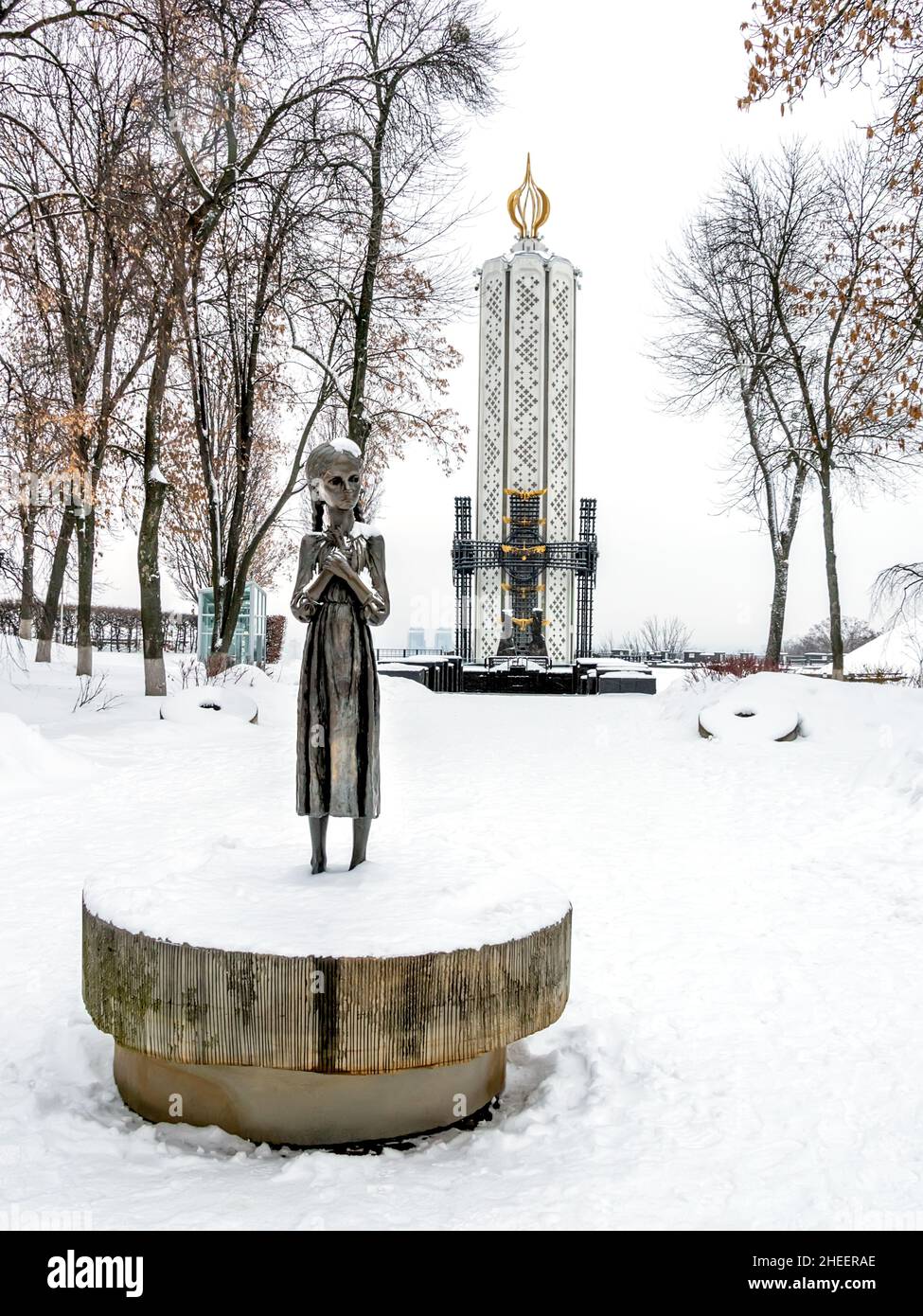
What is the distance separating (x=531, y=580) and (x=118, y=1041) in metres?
25.0

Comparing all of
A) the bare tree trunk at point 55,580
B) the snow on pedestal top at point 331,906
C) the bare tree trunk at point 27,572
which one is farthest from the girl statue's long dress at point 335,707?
the bare tree trunk at point 55,580

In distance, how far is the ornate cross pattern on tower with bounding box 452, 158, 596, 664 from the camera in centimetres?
2723

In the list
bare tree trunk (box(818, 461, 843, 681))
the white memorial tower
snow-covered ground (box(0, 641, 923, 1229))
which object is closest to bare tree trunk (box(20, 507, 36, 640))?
snow-covered ground (box(0, 641, 923, 1229))

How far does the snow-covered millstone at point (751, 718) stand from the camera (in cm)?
1152

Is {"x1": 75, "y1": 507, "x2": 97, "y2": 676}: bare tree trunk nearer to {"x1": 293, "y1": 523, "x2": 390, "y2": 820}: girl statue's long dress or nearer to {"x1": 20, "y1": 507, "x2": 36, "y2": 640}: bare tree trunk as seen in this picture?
{"x1": 20, "y1": 507, "x2": 36, "y2": 640}: bare tree trunk

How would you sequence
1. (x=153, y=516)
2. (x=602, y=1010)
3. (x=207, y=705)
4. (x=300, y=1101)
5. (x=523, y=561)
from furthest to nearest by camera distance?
(x=523, y=561) → (x=153, y=516) → (x=207, y=705) → (x=602, y=1010) → (x=300, y=1101)

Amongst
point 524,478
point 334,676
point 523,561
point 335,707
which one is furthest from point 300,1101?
point 524,478

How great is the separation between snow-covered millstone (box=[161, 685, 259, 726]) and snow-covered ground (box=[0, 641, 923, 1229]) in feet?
7.70

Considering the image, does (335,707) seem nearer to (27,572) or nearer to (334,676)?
(334,676)

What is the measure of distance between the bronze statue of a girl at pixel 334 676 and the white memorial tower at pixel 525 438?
23.8m

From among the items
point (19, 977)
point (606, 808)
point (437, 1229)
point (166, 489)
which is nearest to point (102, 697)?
point (166, 489)

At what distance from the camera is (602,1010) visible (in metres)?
3.85

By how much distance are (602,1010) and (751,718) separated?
8.63 meters

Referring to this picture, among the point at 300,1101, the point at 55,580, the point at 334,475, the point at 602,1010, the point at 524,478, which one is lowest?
the point at 602,1010
